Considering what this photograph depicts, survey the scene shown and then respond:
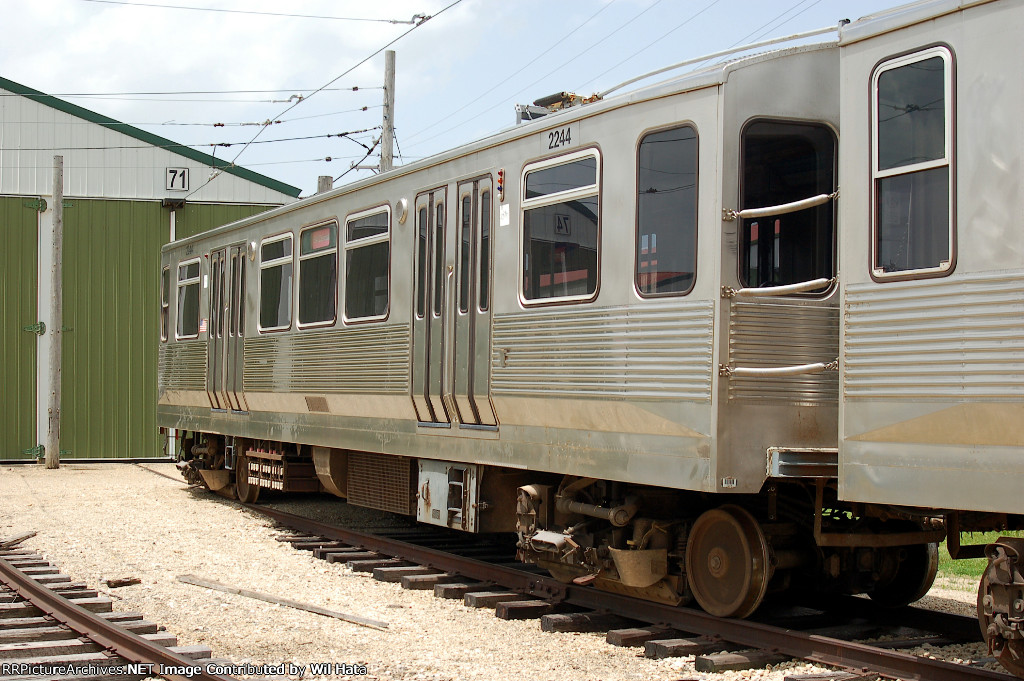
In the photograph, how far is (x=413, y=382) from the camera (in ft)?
32.8

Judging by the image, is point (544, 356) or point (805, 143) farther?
point (544, 356)

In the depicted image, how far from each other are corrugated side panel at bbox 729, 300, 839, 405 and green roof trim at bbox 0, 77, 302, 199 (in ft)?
59.6

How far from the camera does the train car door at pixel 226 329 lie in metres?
14.2

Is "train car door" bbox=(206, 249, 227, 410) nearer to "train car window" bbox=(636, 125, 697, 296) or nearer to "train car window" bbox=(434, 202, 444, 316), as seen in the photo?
"train car window" bbox=(434, 202, 444, 316)

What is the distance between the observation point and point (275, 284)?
13148 millimetres

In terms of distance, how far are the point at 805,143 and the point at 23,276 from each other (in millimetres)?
20331

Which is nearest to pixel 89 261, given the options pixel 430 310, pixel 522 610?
pixel 430 310

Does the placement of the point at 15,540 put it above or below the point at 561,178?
below

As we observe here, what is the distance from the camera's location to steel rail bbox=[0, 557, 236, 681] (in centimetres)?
605

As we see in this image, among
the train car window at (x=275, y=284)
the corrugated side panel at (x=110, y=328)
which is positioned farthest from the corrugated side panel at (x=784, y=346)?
the corrugated side panel at (x=110, y=328)


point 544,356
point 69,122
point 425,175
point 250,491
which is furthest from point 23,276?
point 544,356

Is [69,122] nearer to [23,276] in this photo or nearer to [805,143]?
[23,276]

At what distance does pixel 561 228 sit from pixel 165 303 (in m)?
11.1

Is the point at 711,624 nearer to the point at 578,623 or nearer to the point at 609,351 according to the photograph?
the point at 578,623
